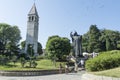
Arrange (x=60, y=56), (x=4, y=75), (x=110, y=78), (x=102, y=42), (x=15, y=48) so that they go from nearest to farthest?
(x=110, y=78), (x=4, y=75), (x=60, y=56), (x=15, y=48), (x=102, y=42)

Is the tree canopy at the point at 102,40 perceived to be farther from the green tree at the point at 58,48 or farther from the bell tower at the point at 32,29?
the green tree at the point at 58,48

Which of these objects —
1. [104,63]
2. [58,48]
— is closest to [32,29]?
[58,48]

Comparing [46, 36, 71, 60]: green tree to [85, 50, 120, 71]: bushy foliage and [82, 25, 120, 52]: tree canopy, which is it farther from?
[85, 50, 120, 71]: bushy foliage

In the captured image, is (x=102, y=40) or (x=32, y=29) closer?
(x=102, y=40)

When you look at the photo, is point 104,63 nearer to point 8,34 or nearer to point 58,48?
point 58,48

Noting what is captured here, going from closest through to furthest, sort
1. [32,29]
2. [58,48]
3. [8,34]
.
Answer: [58,48] < [8,34] < [32,29]

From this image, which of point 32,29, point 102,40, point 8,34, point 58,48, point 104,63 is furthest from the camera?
point 32,29

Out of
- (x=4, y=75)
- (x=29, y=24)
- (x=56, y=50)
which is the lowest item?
(x=4, y=75)

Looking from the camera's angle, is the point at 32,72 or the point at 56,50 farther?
the point at 56,50

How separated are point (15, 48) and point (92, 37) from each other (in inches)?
918

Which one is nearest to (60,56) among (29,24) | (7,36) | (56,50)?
(56,50)

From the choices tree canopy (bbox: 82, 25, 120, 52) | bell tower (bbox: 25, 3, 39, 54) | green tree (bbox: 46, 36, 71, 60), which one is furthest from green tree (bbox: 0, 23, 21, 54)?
green tree (bbox: 46, 36, 71, 60)

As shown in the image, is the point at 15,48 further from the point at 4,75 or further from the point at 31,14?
the point at 4,75

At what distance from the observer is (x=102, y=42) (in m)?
72.8
